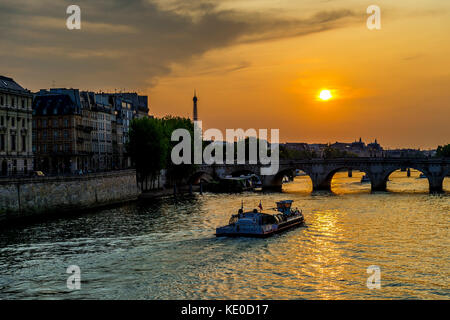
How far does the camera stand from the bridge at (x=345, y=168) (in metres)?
91.8

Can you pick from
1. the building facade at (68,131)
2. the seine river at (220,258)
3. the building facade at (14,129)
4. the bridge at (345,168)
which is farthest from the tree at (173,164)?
the seine river at (220,258)

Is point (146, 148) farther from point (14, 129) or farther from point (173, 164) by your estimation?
point (14, 129)

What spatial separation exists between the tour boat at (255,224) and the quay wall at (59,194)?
21.4m

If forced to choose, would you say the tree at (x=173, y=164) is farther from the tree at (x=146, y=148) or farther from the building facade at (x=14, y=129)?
the building facade at (x=14, y=129)

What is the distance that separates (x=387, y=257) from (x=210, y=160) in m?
80.1

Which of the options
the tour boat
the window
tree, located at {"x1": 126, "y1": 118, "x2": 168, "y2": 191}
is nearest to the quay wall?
the window

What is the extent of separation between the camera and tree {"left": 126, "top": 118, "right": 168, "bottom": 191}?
88.3 metres

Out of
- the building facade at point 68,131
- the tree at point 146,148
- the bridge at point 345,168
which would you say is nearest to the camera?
the tree at point 146,148

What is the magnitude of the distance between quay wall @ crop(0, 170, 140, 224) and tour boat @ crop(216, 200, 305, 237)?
841 inches

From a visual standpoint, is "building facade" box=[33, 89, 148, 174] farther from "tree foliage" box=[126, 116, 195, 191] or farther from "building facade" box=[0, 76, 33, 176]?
"building facade" box=[0, 76, 33, 176]

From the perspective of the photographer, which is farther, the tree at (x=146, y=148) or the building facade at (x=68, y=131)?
the building facade at (x=68, y=131)

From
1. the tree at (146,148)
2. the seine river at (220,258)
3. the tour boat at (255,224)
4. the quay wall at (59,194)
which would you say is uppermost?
the tree at (146,148)

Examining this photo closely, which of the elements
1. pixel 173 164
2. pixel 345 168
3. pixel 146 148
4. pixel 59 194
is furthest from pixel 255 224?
pixel 345 168
